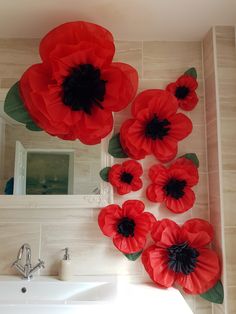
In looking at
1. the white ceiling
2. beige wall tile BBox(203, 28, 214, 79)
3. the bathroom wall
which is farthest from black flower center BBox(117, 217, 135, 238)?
the white ceiling

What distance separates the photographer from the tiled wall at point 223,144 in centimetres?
125

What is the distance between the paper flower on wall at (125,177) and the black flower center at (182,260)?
358 mm

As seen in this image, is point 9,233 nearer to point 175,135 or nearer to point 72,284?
point 72,284

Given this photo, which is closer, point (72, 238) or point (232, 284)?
point (232, 284)

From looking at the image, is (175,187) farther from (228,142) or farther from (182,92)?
(182,92)

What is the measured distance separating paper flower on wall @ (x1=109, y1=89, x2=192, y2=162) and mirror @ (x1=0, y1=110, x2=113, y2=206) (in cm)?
19

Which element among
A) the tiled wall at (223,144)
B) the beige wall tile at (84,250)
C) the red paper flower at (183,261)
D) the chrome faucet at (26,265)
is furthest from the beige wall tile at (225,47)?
the chrome faucet at (26,265)

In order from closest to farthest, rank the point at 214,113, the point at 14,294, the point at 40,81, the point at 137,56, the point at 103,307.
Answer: the point at 103,307
the point at 40,81
the point at 14,294
the point at 214,113
the point at 137,56

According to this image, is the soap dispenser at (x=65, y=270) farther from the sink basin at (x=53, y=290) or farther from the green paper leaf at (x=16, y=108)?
the green paper leaf at (x=16, y=108)

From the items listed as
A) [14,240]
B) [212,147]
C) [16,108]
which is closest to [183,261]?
[212,147]

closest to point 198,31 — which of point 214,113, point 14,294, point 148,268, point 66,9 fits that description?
point 214,113

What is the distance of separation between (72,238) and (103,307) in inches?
16.7

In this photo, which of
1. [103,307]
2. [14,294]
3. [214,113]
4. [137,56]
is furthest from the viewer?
[137,56]

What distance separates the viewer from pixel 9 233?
1.35 m
